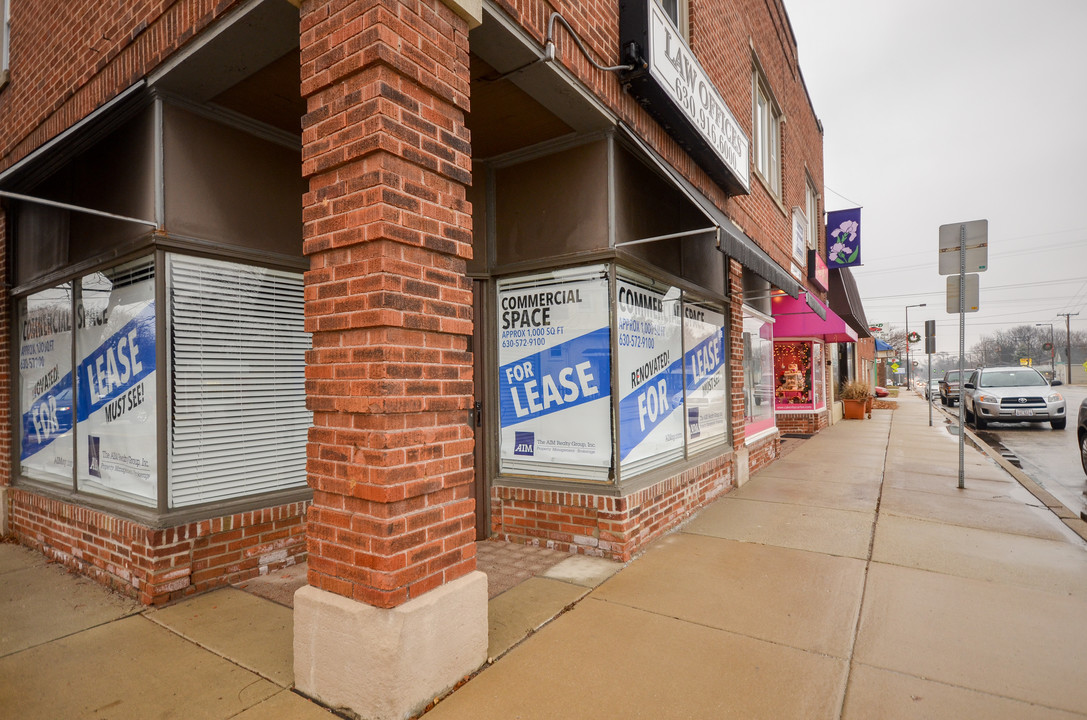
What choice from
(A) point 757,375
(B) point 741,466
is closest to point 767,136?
(A) point 757,375

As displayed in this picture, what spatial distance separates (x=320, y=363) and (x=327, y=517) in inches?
29.6

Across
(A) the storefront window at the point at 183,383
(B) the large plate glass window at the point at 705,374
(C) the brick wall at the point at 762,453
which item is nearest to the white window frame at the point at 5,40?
(A) the storefront window at the point at 183,383

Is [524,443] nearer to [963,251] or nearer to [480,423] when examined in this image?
[480,423]

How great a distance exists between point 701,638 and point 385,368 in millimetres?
2411

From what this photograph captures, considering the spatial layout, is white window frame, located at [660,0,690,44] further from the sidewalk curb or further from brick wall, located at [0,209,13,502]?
brick wall, located at [0,209,13,502]

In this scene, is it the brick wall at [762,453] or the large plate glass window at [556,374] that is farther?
the brick wall at [762,453]

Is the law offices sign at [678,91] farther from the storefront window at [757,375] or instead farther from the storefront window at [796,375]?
the storefront window at [796,375]

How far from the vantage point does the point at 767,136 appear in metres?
10.3

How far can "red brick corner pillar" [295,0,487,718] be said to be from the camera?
2637 millimetres

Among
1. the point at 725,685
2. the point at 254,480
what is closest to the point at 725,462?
the point at 725,685

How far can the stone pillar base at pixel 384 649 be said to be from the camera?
8.52 feet

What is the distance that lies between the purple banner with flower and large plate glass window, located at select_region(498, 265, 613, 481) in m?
13.4

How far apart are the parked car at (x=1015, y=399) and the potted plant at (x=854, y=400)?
2822 mm

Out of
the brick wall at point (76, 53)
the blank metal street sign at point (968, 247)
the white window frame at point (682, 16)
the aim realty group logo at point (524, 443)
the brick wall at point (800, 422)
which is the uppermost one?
the white window frame at point (682, 16)
